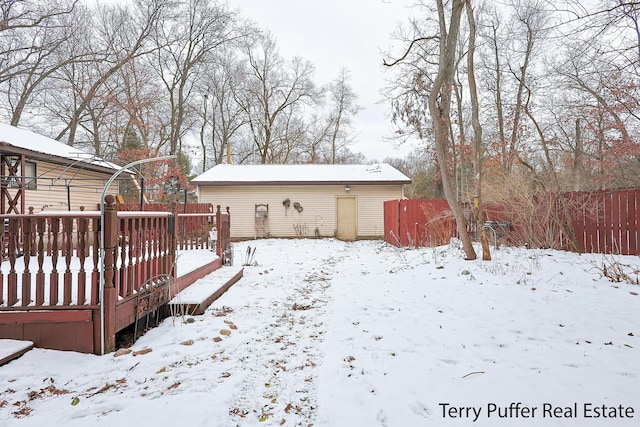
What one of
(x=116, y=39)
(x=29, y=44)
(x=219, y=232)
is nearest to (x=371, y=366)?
(x=219, y=232)

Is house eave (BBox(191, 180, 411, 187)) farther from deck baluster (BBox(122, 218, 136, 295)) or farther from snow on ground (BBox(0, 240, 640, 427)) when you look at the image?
deck baluster (BBox(122, 218, 136, 295))

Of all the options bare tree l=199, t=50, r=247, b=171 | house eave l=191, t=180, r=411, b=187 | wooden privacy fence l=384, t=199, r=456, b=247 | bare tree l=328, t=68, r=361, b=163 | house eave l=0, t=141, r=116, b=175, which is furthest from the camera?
bare tree l=328, t=68, r=361, b=163

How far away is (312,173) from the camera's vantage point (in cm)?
1549

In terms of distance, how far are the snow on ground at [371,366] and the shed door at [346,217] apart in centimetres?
973

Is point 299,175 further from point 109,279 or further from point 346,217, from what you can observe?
point 109,279

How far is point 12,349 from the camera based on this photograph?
8.82ft

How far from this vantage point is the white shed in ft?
47.3

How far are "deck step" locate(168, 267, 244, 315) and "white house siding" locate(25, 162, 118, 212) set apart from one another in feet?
17.0

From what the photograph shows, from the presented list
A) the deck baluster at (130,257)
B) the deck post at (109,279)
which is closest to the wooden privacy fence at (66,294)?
the deck post at (109,279)

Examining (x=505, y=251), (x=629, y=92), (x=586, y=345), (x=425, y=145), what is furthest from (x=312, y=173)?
(x=586, y=345)

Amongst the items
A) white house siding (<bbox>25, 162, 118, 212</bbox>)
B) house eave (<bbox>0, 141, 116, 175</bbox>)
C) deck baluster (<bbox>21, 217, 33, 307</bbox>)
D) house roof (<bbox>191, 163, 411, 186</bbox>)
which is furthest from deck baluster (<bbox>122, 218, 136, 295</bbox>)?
house roof (<bbox>191, 163, 411, 186</bbox>)

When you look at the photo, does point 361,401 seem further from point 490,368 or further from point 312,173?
point 312,173

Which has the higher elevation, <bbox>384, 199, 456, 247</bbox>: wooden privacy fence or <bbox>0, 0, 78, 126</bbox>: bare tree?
<bbox>0, 0, 78, 126</bbox>: bare tree

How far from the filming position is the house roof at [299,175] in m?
14.1
